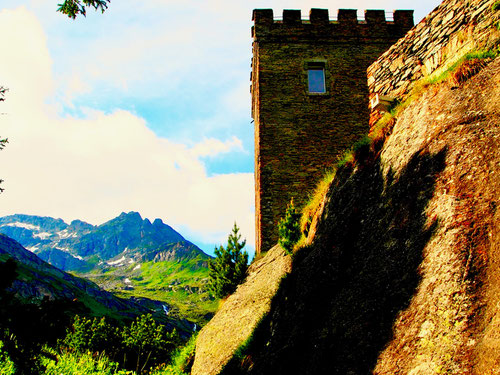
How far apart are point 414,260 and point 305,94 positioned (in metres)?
13.5

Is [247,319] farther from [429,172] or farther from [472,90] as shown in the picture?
[472,90]

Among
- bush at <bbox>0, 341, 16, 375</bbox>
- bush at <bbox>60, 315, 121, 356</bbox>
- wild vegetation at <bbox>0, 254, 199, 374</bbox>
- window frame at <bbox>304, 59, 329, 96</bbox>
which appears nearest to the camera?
wild vegetation at <bbox>0, 254, 199, 374</bbox>

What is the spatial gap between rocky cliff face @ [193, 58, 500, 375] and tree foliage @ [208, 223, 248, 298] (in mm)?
6037

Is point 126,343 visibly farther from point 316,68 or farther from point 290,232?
point 316,68

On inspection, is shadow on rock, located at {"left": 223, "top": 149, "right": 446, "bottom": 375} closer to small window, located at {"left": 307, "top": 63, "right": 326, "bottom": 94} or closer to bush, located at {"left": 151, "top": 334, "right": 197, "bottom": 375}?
bush, located at {"left": 151, "top": 334, "right": 197, "bottom": 375}

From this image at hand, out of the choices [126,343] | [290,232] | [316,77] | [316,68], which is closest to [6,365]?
[290,232]

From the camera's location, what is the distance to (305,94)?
17422 mm

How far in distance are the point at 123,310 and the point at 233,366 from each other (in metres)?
132

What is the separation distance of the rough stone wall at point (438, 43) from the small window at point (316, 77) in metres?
8.94

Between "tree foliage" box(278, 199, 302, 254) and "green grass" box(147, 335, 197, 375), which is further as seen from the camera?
"green grass" box(147, 335, 197, 375)

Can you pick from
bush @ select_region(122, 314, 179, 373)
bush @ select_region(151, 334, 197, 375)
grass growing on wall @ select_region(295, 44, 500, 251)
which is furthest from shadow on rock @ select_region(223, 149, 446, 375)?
bush @ select_region(122, 314, 179, 373)

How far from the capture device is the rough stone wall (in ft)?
19.9

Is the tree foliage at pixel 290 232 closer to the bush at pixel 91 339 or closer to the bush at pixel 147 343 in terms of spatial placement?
the bush at pixel 147 343

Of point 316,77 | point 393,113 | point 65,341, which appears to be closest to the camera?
point 393,113
